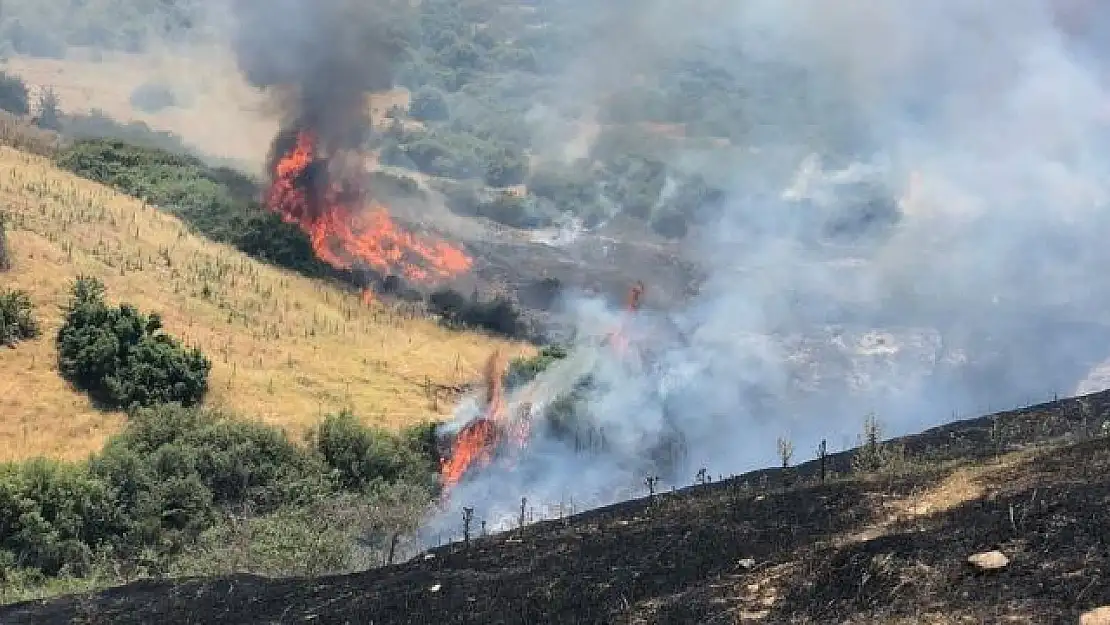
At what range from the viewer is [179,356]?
30.0 meters

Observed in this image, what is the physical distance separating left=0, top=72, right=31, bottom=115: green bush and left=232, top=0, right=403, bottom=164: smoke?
2661cm

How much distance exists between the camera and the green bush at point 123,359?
28.8 m

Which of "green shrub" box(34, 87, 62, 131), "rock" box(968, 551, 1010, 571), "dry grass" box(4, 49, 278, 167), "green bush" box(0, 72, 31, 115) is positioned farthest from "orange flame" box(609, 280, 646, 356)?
"green bush" box(0, 72, 31, 115)

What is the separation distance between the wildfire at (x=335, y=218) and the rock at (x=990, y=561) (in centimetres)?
3956

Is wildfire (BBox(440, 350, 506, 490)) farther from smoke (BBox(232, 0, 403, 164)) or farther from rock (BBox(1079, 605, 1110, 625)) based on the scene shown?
smoke (BBox(232, 0, 403, 164))

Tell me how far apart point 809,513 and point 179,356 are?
22.3 m

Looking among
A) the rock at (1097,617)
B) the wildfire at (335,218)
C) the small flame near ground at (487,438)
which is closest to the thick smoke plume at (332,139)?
the wildfire at (335,218)

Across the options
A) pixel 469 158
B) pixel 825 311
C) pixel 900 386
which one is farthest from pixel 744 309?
pixel 469 158

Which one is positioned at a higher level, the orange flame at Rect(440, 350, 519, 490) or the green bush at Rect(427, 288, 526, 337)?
the green bush at Rect(427, 288, 526, 337)

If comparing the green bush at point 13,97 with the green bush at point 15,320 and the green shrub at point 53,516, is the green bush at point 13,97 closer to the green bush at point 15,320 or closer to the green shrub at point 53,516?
the green bush at point 15,320

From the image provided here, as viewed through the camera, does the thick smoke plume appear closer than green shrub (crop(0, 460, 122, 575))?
No

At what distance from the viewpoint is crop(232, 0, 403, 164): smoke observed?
1988 inches

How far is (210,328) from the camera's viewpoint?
3506 cm

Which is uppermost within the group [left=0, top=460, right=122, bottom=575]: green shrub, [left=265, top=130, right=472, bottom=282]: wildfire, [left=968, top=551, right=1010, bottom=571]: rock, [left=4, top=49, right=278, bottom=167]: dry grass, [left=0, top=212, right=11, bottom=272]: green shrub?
[left=4, top=49, right=278, bottom=167]: dry grass
